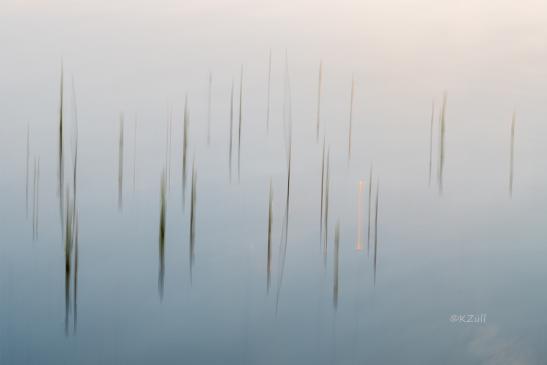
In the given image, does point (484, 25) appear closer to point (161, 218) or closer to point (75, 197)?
point (161, 218)

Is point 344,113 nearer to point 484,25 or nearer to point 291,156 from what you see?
point 291,156

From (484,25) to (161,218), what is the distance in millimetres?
1270

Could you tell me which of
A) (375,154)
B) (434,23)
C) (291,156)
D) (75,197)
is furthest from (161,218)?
(434,23)

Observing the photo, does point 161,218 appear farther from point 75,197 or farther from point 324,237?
point 324,237

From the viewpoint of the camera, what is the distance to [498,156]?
215 centimetres

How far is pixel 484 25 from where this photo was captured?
211cm

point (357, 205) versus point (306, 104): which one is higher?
point (306, 104)

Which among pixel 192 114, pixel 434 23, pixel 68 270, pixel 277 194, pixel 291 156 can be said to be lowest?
pixel 68 270

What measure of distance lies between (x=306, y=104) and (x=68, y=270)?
3.19ft

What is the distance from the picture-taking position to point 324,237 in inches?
82.3

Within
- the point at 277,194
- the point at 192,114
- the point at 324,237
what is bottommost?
the point at 324,237

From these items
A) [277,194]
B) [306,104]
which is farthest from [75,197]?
[306,104]

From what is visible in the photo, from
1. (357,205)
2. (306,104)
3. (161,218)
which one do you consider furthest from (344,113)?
(161,218)

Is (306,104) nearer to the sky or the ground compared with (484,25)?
nearer to the ground
